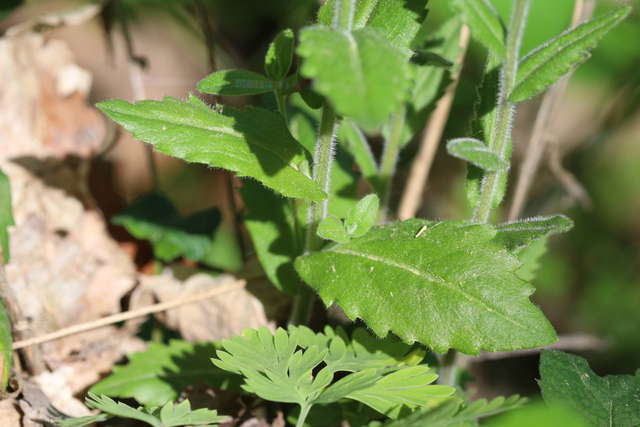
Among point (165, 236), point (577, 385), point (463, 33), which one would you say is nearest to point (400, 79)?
point (577, 385)

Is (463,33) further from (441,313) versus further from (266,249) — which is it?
(441,313)

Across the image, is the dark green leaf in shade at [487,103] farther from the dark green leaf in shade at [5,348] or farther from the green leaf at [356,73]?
the dark green leaf in shade at [5,348]

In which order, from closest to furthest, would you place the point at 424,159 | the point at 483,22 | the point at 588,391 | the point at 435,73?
the point at 483,22 < the point at 588,391 < the point at 435,73 < the point at 424,159

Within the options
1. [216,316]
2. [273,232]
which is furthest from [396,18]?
[216,316]

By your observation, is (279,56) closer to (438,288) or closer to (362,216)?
(362,216)

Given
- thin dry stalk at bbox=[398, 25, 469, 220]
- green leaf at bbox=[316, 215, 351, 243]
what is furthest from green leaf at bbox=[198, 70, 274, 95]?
thin dry stalk at bbox=[398, 25, 469, 220]

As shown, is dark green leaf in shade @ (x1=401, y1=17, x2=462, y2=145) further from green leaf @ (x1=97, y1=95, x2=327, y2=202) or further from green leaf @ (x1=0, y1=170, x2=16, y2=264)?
green leaf @ (x1=0, y1=170, x2=16, y2=264)
